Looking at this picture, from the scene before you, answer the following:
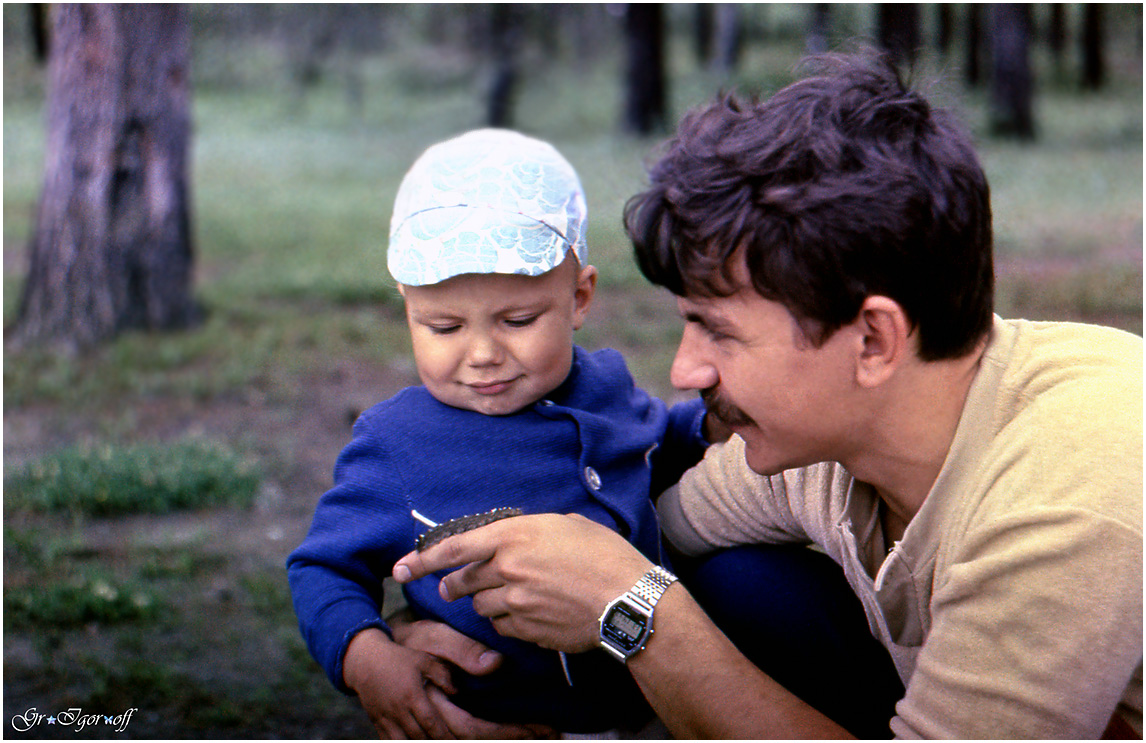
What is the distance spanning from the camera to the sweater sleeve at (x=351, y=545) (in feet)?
7.02

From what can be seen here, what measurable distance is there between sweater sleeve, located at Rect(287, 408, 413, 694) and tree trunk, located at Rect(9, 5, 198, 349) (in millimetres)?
4544

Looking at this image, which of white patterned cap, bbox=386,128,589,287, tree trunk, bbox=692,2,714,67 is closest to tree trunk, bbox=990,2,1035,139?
tree trunk, bbox=692,2,714,67

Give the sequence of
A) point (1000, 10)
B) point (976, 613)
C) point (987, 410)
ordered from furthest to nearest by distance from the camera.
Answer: point (1000, 10)
point (987, 410)
point (976, 613)

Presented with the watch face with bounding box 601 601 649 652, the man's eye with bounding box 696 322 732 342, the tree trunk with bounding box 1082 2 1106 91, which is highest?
the man's eye with bounding box 696 322 732 342

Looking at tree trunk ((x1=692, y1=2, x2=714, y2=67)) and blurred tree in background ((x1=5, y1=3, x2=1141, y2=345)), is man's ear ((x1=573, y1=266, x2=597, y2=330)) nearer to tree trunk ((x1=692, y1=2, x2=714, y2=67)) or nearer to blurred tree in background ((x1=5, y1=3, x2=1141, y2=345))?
blurred tree in background ((x1=5, y1=3, x2=1141, y2=345))

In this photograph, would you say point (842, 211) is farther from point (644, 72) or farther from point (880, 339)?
point (644, 72)

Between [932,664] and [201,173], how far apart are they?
14.3 meters

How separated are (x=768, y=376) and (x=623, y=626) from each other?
489mm

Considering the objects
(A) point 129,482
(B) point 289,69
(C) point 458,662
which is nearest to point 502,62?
(B) point 289,69

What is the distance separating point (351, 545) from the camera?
2.18m

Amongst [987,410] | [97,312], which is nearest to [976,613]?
[987,410]

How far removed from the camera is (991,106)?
56.9 feet

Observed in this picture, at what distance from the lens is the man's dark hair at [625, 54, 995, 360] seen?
171 cm

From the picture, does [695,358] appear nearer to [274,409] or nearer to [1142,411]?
[1142,411]
